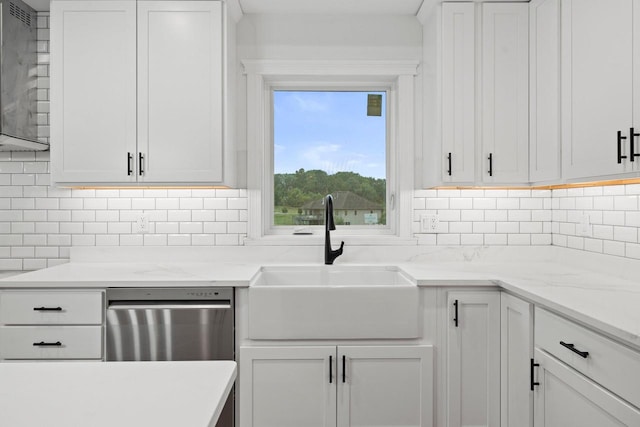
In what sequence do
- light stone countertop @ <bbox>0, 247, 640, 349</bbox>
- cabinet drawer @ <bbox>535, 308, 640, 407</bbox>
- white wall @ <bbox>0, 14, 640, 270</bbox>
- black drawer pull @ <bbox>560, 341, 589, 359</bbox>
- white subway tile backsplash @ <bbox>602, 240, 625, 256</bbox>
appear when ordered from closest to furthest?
cabinet drawer @ <bbox>535, 308, 640, 407</bbox>, black drawer pull @ <bbox>560, 341, 589, 359</bbox>, light stone countertop @ <bbox>0, 247, 640, 349</bbox>, white subway tile backsplash @ <bbox>602, 240, 625, 256</bbox>, white wall @ <bbox>0, 14, 640, 270</bbox>

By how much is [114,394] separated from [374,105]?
2.43 metres

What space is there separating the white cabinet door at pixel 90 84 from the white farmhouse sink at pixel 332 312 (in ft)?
3.56

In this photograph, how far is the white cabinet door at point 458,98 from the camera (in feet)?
7.76

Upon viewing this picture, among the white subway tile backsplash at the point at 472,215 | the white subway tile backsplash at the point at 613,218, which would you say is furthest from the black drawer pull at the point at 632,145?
the white subway tile backsplash at the point at 472,215

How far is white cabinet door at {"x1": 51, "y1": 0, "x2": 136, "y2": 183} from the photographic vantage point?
2.29m

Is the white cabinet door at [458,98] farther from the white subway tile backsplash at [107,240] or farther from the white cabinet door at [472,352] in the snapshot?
the white subway tile backsplash at [107,240]

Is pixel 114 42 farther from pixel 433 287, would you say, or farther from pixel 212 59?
pixel 433 287

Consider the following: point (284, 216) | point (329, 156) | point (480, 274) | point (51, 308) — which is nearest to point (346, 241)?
point (284, 216)

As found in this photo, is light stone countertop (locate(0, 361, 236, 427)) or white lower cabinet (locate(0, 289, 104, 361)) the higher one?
light stone countertop (locate(0, 361, 236, 427))

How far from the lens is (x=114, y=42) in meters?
Answer: 2.29

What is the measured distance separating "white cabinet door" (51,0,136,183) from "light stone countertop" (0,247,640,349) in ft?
1.87

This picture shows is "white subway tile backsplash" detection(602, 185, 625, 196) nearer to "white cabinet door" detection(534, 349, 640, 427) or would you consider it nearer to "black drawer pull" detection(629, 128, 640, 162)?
"black drawer pull" detection(629, 128, 640, 162)

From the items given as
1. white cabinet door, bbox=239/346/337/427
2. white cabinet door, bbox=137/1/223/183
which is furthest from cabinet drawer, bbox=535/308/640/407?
white cabinet door, bbox=137/1/223/183

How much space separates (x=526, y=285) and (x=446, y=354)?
0.51 m
